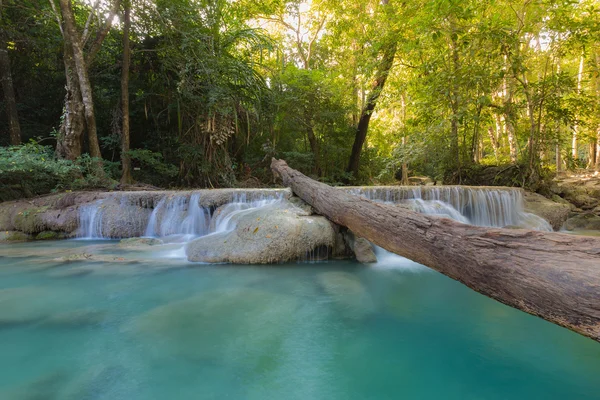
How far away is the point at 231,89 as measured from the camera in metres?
9.56

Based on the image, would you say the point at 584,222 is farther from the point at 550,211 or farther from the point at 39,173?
the point at 39,173

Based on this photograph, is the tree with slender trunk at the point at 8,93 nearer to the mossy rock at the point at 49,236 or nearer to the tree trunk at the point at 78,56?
the tree trunk at the point at 78,56

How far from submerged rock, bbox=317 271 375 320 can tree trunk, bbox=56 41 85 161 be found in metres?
7.59

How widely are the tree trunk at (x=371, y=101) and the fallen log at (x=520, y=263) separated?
868cm

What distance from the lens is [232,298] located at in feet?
11.0

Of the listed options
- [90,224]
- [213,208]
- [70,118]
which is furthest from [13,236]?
[213,208]

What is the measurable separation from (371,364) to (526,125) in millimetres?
12374

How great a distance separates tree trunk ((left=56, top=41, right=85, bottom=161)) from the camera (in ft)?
25.6

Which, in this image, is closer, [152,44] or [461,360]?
[461,360]

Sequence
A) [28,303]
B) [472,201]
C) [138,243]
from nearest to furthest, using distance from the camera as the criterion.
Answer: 1. [28,303]
2. [138,243]
3. [472,201]

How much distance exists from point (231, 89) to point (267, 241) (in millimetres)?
6587

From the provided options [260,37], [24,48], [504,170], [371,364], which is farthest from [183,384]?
[24,48]

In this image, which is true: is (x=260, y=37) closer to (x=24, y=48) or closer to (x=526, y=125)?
(x=24, y=48)

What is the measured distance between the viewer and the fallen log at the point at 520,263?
145 cm
